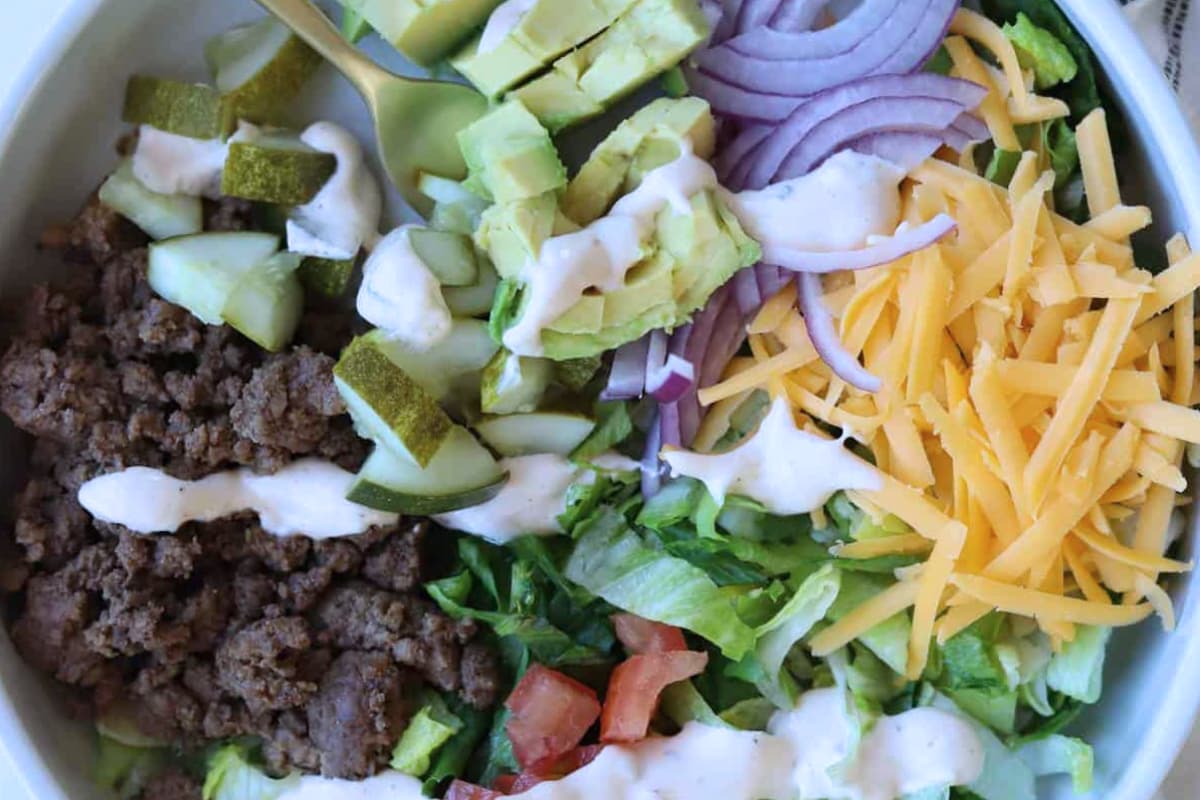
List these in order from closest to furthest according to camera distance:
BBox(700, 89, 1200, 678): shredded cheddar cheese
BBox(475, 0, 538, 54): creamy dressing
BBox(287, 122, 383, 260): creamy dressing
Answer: BBox(700, 89, 1200, 678): shredded cheddar cheese < BBox(475, 0, 538, 54): creamy dressing < BBox(287, 122, 383, 260): creamy dressing

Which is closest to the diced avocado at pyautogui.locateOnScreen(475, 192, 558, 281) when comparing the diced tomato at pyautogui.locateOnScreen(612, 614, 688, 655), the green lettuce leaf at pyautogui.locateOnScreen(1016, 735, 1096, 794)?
the diced tomato at pyautogui.locateOnScreen(612, 614, 688, 655)

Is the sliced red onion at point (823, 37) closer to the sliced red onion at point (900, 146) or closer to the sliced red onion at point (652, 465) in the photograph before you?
the sliced red onion at point (900, 146)

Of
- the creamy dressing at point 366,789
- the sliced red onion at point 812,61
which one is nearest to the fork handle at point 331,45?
the sliced red onion at point 812,61

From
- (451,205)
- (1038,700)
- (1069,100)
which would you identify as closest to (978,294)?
(1069,100)

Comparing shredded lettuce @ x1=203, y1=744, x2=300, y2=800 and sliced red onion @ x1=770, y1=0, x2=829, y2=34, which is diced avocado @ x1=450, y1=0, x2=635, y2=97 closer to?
sliced red onion @ x1=770, y1=0, x2=829, y2=34

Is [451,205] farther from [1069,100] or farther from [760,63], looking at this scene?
[1069,100]

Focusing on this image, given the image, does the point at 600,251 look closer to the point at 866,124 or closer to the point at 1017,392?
the point at 866,124

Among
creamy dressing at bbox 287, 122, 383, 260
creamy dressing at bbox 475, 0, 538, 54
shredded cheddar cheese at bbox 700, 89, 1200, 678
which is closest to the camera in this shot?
shredded cheddar cheese at bbox 700, 89, 1200, 678
